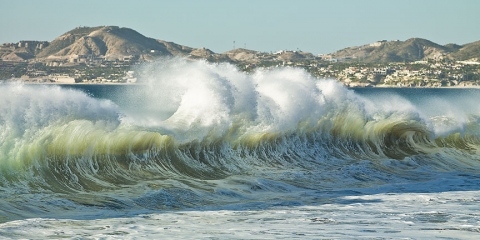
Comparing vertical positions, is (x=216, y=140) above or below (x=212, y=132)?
below

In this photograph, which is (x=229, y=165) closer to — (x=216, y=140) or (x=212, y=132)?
(x=216, y=140)

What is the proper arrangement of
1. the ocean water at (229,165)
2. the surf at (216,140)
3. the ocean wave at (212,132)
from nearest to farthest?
the ocean water at (229,165) → the surf at (216,140) → the ocean wave at (212,132)

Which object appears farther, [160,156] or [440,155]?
[440,155]

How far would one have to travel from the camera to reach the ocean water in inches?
532

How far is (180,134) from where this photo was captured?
21.8 m

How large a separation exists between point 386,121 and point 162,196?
1659cm

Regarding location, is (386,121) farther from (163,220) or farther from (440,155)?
(163,220)

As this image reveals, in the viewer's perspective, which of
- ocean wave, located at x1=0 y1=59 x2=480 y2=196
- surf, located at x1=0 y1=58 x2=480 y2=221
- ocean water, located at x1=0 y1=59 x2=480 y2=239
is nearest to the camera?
ocean water, located at x1=0 y1=59 x2=480 y2=239

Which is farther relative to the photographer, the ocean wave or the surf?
the ocean wave

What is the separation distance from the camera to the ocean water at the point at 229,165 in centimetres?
1351

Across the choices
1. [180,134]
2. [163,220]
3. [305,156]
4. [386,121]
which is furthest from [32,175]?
[386,121]

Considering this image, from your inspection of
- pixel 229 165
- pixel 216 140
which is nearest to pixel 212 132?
pixel 216 140

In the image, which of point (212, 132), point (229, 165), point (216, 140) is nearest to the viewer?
point (229, 165)

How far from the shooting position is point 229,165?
69.4 feet
